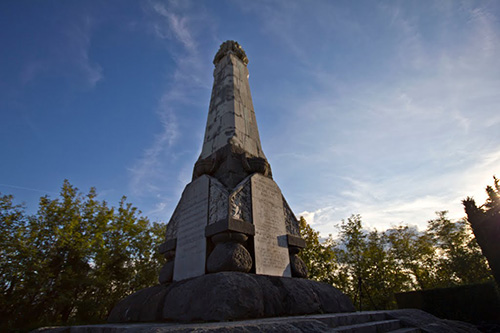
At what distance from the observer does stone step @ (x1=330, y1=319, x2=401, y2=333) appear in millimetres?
2872

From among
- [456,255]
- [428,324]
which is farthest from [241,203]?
[456,255]

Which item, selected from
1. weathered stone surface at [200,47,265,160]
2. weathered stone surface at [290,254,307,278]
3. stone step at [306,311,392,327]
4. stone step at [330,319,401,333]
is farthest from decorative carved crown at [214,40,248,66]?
stone step at [330,319,401,333]

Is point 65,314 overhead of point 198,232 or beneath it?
beneath

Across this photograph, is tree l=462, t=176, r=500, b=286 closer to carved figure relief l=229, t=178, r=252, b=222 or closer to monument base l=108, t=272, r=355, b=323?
monument base l=108, t=272, r=355, b=323

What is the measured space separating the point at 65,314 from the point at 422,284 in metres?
23.7

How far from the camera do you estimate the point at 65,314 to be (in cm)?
1296

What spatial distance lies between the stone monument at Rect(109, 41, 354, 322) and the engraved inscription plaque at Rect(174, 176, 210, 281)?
0.06 feet

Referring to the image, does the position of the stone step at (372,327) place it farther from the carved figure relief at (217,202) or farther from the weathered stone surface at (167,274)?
the weathered stone surface at (167,274)

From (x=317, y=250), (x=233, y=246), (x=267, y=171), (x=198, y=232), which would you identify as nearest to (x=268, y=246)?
(x=233, y=246)

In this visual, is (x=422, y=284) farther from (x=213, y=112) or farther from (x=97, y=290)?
(x=97, y=290)

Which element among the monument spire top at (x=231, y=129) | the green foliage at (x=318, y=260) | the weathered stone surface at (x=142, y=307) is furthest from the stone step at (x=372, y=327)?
the green foliage at (x=318, y=260)

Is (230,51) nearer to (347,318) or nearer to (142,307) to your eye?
(142,307)

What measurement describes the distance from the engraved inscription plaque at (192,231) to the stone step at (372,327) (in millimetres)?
2511

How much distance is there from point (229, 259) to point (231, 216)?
776mm
